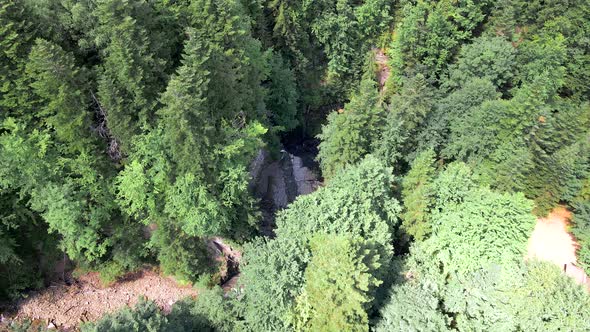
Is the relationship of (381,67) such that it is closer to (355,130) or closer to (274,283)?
(355,130)

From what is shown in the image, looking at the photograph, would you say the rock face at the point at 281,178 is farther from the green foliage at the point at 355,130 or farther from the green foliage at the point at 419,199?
the green foliage at the point at 419,199

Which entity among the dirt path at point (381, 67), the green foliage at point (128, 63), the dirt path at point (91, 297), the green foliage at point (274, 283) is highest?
the green foliage at point (128, 63)

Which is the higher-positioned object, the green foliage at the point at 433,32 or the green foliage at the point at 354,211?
the green foliage at the point at 433,32

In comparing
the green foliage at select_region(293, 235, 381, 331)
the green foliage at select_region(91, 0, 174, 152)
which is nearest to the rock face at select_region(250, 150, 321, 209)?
the green foliage at select_region(91, 0, 174, 152)

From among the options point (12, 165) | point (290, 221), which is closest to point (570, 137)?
point (290, 221)

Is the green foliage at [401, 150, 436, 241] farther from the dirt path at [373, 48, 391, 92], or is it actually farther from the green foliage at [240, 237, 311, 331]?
the dirt path at [373, 48, 391, 92]

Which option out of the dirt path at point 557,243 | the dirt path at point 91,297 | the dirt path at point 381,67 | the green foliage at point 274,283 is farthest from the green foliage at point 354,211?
the dirt path at point 381,67

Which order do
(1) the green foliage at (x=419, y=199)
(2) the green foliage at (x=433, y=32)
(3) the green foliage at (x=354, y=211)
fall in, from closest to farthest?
(3) the green foliage at (x=354, y=211), (1) the green foliage at (x=419, y=199), (2) the green foliage at (x=433, y=32)

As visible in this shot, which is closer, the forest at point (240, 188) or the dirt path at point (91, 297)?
the forest at point (240, 188)
